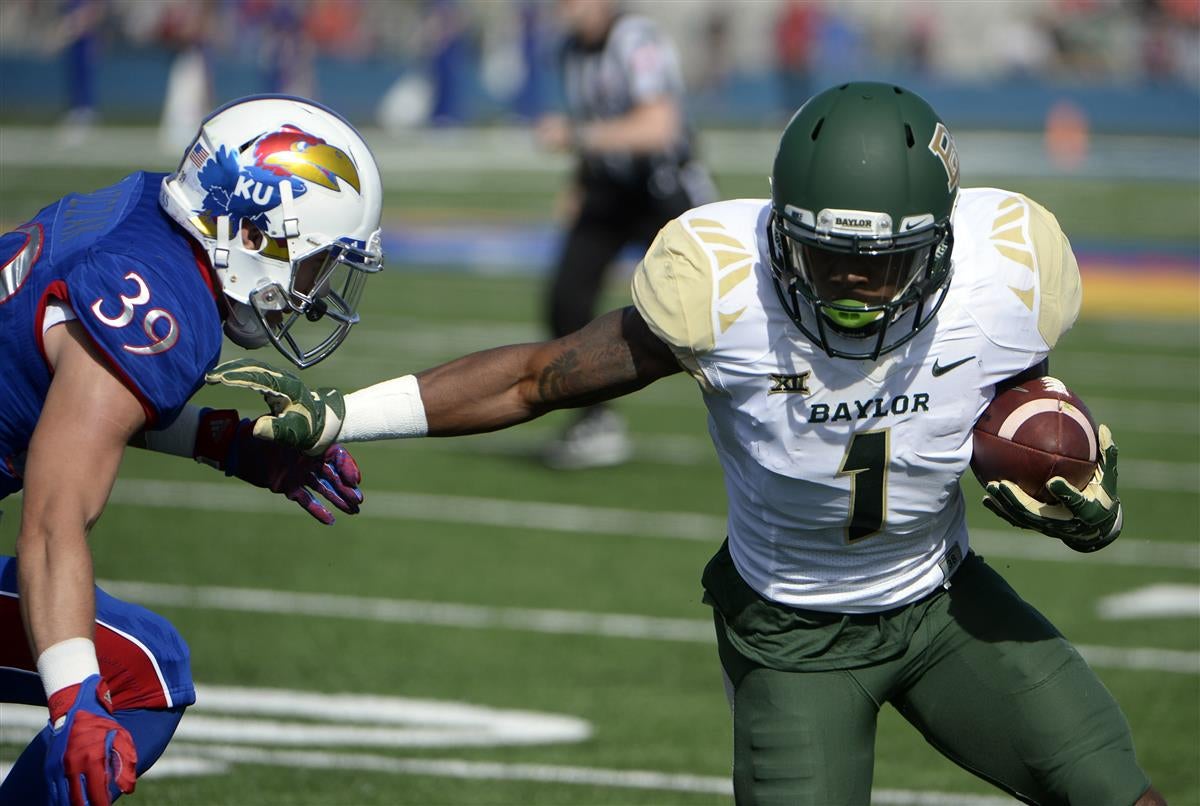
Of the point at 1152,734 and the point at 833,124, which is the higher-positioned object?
the point at 833,124

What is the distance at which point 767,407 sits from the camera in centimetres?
299

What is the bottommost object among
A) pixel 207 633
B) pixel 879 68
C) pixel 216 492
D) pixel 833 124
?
pixel 879 68

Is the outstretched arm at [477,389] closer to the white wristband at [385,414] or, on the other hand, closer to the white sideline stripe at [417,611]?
the white wristband at [385,414]

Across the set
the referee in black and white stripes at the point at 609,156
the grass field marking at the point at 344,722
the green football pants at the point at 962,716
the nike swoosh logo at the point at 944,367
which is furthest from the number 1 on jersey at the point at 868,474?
the referee in black and white stripes at the point at 609,156

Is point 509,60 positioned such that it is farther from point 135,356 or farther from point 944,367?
point 135,356

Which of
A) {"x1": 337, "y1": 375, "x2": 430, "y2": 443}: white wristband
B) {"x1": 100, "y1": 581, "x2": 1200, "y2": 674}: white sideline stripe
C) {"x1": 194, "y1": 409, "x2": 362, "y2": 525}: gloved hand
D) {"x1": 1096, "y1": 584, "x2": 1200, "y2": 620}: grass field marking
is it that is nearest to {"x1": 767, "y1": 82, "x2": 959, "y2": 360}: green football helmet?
{"x1": 337, "y1": 375, "x2": 430, "y2": 443}: white wristband

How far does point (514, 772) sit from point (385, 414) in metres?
1.52

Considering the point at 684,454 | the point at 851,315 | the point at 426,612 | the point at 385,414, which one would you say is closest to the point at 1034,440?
the point at 851,315

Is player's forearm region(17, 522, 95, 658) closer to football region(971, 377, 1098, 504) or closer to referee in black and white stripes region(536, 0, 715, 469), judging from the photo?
football region(971, 377, 1098, 504)

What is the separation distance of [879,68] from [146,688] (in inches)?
1257

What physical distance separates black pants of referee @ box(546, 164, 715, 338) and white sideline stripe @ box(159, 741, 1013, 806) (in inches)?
136

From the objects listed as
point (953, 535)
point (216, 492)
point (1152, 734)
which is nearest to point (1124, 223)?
point (216, 492)

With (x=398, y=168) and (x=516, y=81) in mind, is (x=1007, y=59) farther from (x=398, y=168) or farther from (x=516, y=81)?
(x=398, y=168)

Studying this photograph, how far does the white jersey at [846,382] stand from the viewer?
9.74ft
